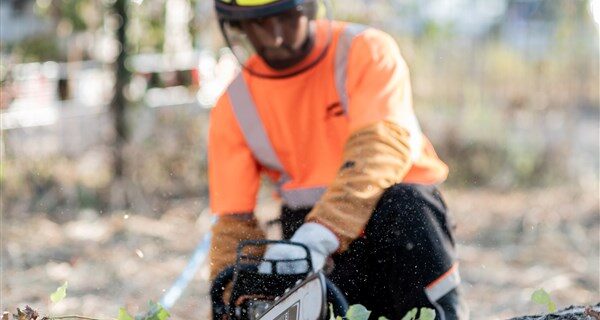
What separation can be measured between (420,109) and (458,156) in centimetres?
62

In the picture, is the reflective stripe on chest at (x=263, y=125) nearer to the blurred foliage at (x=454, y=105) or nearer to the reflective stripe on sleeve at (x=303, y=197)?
the reflective stripe on sleeve at (x=303, y=197)

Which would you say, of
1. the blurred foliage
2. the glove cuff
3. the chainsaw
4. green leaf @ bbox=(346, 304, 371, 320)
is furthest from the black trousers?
the blurred foliage

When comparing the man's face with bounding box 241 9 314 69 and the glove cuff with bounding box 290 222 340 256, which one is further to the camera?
the man's face with bounding box 241 9 314 69

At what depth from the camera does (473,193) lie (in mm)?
7730

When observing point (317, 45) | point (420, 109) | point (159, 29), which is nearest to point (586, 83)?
point (420, 109)

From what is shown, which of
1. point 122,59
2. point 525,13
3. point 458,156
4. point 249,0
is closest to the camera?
point 249,0

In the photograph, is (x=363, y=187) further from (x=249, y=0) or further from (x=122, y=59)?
(x=122, y=59)

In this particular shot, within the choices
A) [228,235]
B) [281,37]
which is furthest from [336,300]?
[281,37]

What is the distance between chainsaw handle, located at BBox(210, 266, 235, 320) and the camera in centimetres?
276

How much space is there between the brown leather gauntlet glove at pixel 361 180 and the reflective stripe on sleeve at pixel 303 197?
367 millimetres

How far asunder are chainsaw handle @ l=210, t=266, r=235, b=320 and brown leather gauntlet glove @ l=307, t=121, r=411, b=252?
0.85 feet

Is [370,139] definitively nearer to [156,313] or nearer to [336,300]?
[336,300]

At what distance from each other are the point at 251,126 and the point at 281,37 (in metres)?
0.32

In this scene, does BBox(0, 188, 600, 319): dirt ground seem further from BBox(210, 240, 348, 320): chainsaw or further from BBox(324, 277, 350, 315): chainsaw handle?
BBox(324, 277, 350, 315): chainsaw handle
